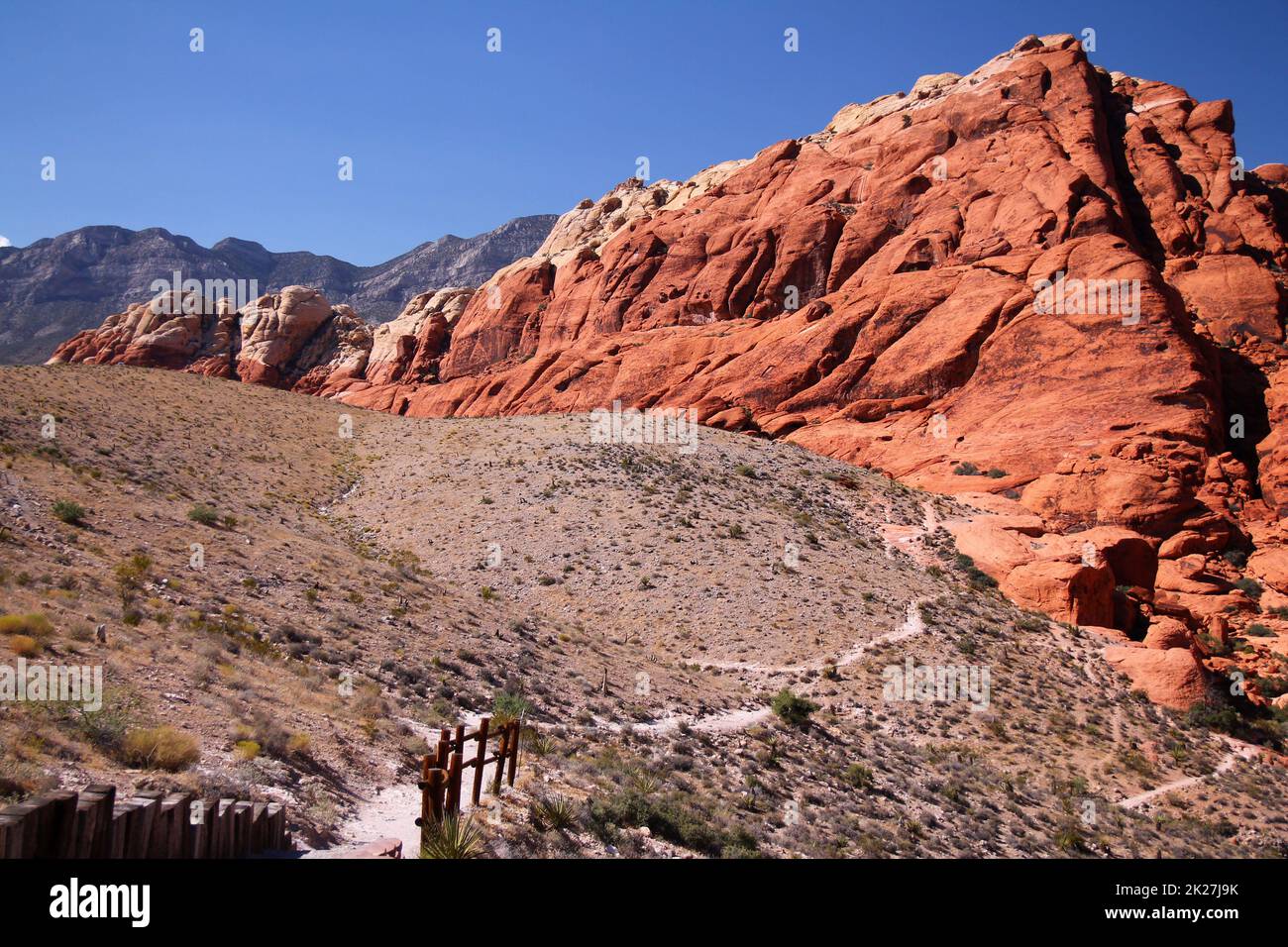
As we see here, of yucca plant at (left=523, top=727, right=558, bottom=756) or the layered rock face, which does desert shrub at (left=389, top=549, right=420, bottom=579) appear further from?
the layered rock face

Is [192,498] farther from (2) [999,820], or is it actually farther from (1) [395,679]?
(2) [999,820]

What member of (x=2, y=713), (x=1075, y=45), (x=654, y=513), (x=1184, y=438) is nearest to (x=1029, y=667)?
(x=654, y=513)

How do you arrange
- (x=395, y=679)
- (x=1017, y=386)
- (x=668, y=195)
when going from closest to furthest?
(x=395, y=679)
(x=1017, y=386)
(x=668, y=195)

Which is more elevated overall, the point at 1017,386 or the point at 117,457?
the point at 1017,386

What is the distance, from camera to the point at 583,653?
64.7 feet

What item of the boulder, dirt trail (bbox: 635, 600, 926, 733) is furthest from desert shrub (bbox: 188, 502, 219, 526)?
the boulder

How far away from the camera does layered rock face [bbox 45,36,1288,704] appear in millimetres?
32562

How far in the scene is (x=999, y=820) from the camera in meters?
15.2

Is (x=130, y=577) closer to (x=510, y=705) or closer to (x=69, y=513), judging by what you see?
(x=69, y=513)

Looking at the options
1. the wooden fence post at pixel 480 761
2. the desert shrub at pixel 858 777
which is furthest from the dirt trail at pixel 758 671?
the wooden fence post at pixel 480 761

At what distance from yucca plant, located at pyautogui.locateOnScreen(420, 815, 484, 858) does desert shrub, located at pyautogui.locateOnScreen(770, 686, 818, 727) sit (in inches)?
453

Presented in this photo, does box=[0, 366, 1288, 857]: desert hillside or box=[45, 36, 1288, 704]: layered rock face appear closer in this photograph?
box=[0, 366, 1288, 857]: desert hillside

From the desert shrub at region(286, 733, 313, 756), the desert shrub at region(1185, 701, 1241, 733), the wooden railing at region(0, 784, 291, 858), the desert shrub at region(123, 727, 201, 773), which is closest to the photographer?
the wooden railing at region(0, 784, 291, 858)
